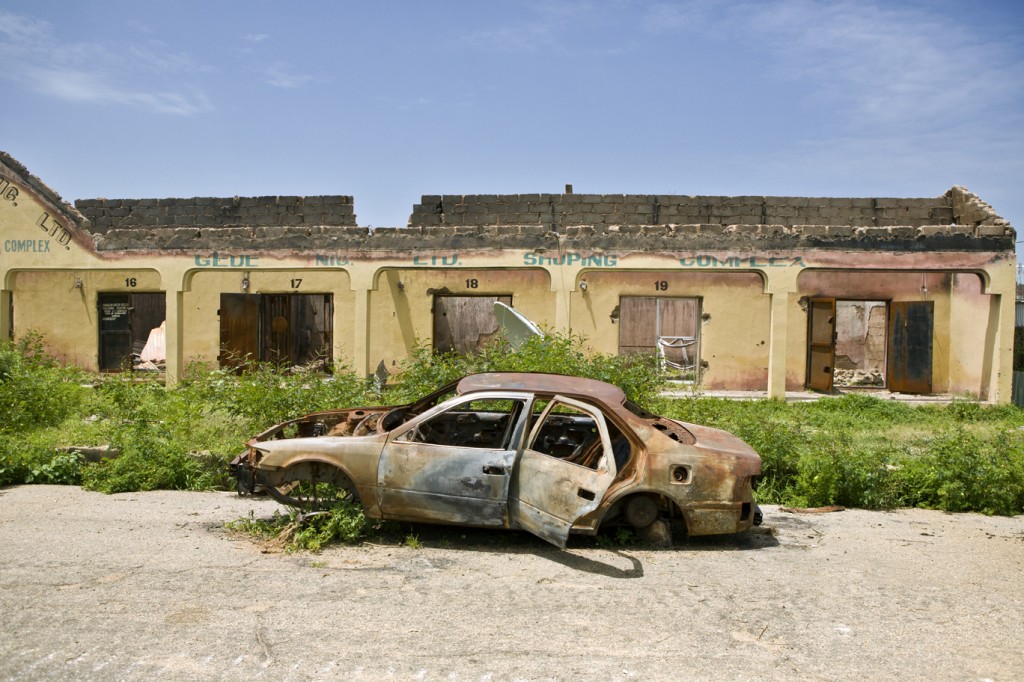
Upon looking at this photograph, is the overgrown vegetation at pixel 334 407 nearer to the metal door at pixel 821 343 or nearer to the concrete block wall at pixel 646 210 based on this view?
the metal door at pixel 821 343

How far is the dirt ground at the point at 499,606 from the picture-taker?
12.9 ft

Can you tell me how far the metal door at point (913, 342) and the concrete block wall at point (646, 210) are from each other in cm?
235

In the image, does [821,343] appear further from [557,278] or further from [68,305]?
[68,305]

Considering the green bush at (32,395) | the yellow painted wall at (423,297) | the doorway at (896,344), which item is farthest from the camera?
the yellow painted wall at (423,297)

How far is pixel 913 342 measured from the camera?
17594mm

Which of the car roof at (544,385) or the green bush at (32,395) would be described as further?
the green bush at (32,395)

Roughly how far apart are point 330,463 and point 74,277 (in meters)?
16.7

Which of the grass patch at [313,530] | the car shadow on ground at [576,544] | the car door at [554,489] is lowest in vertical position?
the car shadow on ground at [576,544]

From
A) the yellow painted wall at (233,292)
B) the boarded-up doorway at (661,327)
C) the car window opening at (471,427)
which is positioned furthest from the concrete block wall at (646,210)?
the car window opening at (471,427)

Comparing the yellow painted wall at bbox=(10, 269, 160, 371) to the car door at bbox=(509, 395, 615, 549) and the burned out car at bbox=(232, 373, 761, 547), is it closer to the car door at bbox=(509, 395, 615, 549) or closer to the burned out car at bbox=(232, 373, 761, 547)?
Answer: the burned out car at bbox=(232, 373, 761, 547)

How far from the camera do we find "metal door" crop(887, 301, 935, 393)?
57.6ft

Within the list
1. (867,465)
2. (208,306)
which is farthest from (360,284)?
(867,465)

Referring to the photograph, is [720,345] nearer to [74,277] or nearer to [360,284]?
[360,284]

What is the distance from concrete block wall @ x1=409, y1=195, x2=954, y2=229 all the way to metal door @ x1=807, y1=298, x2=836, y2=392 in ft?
7.80
